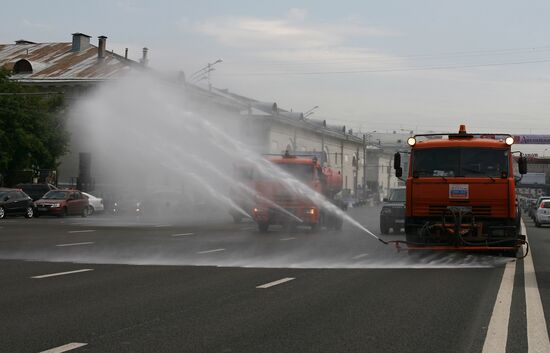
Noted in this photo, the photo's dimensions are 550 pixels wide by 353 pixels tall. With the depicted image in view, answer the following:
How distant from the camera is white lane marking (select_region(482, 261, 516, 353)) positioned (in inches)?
292

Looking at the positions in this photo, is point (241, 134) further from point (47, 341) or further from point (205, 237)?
point (47, 341)

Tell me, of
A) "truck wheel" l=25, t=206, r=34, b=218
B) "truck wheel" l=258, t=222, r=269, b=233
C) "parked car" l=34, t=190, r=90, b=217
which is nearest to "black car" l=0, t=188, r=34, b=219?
"truck wheel" l=25, t=206, r=34, b=218

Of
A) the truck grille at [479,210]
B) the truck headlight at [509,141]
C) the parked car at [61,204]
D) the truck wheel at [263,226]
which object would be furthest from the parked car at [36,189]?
the truck headlight at [509,141]

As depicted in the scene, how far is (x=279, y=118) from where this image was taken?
2891 inches

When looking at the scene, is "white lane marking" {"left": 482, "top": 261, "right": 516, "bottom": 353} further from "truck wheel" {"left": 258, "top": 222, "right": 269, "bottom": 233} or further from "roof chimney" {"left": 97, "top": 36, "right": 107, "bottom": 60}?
"roof chimney" {"left": 97, "top": 36, "right": 107, "bottom": 60}

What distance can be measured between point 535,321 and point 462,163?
9113mm

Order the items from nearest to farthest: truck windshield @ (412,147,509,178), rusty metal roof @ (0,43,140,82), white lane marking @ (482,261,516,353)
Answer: white lane marking @ (482,261,516,353)
truck windshield @ (412,147,509,178)
rusty metal roof @ (0,43,140,82)

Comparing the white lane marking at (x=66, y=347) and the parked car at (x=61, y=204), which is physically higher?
the parked car at (x=61, y=204)

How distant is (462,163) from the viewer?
17.7m

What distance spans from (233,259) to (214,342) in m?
9.59

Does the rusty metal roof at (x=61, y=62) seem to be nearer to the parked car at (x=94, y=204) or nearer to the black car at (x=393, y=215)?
the parked car at (x=94, y=204)

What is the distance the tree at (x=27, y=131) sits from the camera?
49500mm

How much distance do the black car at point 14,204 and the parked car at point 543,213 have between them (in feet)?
90.3

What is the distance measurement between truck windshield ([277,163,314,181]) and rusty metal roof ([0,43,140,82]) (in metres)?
34.3
